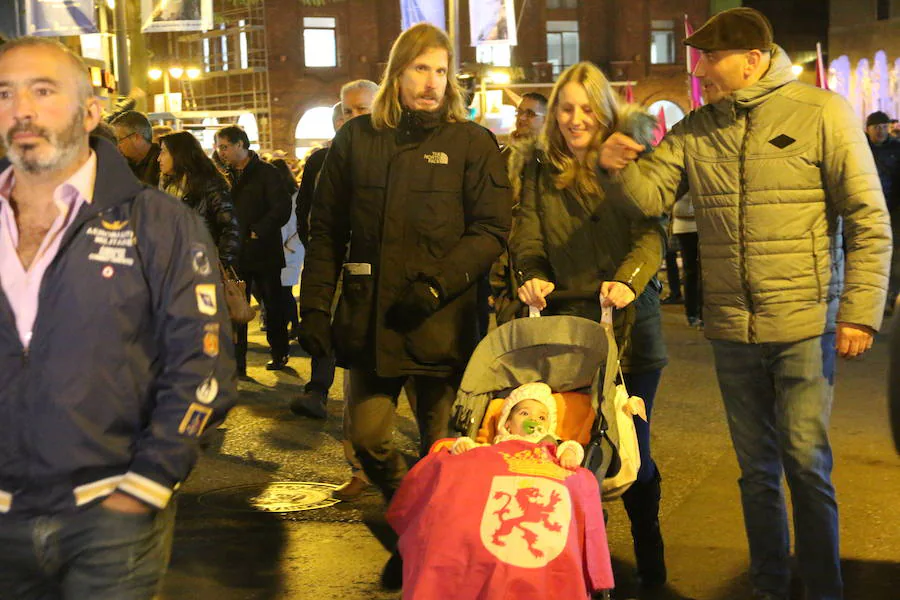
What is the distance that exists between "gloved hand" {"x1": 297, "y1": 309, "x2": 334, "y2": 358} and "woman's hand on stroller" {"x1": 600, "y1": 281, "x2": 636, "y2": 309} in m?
1.23

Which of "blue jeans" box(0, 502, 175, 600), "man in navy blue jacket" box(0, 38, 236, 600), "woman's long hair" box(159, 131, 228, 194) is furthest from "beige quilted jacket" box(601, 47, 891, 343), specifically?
"woman's long hair" box(159, 131, 228, 194)

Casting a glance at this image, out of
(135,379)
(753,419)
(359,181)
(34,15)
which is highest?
(34,15)

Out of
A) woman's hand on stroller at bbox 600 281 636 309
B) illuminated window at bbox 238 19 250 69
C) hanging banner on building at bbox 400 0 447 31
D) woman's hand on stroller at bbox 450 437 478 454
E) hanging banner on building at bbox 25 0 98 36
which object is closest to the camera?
woman's hand on stroller at bbox 450 437 478 454

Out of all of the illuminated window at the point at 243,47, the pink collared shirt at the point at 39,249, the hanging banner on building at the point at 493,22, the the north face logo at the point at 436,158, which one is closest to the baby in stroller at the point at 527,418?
the the north face logo at the point at 436,158

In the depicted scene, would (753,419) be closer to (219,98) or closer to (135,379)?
(135,379)

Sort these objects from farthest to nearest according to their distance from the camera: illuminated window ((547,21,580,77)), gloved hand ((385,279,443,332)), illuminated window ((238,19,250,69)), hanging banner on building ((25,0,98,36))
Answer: illuminated window ((547,21,580,77)) → illuminated window ((238,19,250,69)) → hanging banner on building ((25,0,98,36)) → gloved hand ((385,279,443,332))

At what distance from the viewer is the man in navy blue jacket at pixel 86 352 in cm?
312

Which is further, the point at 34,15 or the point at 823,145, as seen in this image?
the point at 34,15

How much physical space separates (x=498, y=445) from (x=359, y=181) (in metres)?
1.40

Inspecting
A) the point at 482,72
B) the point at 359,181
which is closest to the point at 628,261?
the point at 359,181

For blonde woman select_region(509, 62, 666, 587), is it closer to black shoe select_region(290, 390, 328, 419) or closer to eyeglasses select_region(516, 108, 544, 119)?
eyeglasses select_region(516, 108, 544, 119)

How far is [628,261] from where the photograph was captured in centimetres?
539

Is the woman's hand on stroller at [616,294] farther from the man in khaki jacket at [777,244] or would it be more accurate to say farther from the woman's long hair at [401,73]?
the woman's long hair at [401,73]

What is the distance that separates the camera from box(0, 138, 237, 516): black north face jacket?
311cm
